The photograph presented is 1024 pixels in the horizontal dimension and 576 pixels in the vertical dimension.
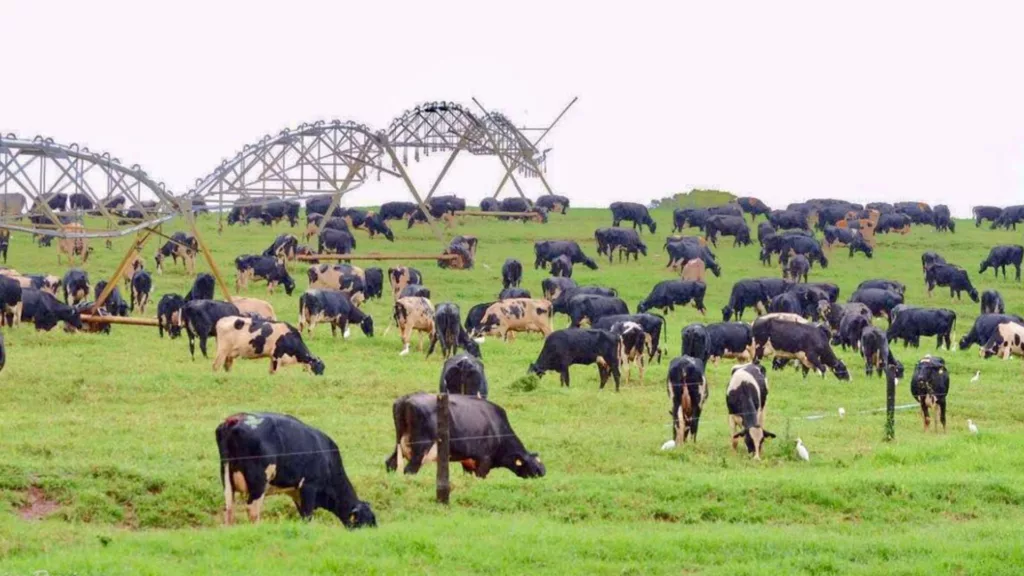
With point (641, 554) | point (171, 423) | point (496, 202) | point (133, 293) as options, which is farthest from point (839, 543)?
point (496, 202)

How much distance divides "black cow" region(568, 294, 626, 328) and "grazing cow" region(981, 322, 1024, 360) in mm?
8077

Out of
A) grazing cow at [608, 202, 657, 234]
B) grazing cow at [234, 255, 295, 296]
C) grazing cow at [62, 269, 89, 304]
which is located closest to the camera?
grazing cow at [62, 269, 89, 304]

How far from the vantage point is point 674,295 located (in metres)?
47.5

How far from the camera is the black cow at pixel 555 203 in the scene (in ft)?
270

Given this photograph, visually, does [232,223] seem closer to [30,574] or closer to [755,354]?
[755,354]

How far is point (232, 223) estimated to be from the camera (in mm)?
71438

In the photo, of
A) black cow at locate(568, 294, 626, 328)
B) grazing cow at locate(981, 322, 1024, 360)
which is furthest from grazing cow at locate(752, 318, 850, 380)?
black cow at locate(568, 294, 626, 328)

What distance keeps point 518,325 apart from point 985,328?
33.9ft

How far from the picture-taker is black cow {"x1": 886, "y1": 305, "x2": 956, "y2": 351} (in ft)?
137

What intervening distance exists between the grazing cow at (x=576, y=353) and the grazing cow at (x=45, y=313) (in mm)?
10974

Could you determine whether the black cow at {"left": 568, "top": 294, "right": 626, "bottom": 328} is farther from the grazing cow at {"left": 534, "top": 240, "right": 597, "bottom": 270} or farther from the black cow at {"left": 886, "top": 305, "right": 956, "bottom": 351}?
the grazing cow at {"left": 534, "top": 240, "right": 597, "bottom": 270}

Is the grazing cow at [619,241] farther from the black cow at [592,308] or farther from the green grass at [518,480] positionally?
the green grass at [518,480]

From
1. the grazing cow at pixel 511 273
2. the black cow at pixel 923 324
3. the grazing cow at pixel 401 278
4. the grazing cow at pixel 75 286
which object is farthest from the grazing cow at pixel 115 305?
the black cow at pixel 923 324

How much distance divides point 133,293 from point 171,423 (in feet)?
68.5
